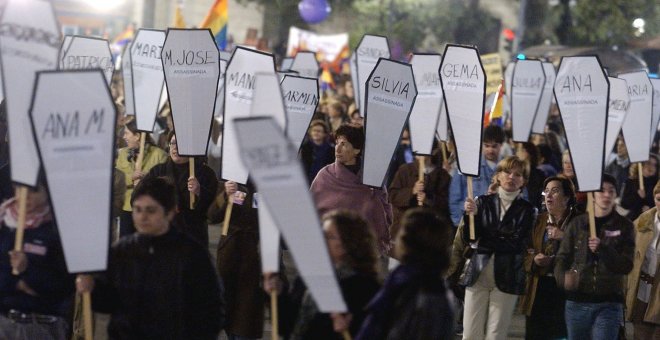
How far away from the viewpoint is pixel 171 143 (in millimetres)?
9859

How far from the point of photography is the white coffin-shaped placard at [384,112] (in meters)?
9.41

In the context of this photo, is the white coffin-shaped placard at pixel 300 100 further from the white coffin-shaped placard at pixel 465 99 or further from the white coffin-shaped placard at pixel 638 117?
the white coffin-shaped placard at pixel 638 117

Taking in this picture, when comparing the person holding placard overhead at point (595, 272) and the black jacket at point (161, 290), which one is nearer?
the black jacket at point (161, 290)

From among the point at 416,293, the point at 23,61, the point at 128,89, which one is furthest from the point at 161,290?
the point at 128,89

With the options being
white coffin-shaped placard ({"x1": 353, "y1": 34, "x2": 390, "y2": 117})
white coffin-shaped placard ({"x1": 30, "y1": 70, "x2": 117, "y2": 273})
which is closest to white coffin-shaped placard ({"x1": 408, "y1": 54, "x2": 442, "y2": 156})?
white coffin-shaped placard ({"x1": 353, "y1": 34, "x2": 390, "y2": 117})

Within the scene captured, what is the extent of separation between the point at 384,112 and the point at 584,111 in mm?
1443

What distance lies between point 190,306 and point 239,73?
301 centimetres

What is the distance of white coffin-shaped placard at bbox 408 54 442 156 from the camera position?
35.6 feet

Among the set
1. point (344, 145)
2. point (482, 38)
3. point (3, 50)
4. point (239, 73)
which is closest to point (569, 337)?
point (344, 145)

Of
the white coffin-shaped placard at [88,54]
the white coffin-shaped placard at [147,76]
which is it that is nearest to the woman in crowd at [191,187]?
the white coffin-shaped placard at [147,76]

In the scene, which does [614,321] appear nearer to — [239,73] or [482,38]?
[239,73]

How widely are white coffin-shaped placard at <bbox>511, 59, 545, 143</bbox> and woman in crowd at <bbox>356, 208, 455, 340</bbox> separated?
28.9ft

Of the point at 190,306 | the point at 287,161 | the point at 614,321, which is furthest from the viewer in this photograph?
the point at 614,321

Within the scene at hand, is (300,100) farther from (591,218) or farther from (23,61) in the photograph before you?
(23,61)
